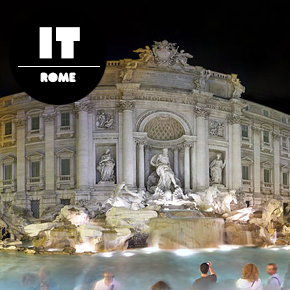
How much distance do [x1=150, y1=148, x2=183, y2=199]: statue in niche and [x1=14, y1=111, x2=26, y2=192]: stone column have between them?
1037cm

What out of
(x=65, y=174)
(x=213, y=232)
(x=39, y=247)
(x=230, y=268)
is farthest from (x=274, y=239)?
(x=65, y=174)

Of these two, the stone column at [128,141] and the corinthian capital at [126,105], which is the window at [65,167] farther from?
the corinthian capital at [126,105]

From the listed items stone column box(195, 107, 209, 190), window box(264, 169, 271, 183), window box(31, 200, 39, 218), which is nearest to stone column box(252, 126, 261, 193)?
window box(264, 169, 271, 183)

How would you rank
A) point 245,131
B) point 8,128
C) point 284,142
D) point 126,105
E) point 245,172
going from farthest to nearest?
point 284,142, point 245,131, point 245,172, point 8,128, point 126,105

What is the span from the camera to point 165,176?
27062mm

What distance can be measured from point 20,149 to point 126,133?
8744 mm

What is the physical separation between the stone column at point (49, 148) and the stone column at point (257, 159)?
657 inches

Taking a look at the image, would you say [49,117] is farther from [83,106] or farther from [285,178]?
[285,178]

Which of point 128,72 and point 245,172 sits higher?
point 128,72

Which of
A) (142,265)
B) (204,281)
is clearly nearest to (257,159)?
(142,265)

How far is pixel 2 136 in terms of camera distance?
3139 cm

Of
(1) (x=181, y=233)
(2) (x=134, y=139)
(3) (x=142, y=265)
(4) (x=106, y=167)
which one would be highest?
(2) (x=134, y=139)

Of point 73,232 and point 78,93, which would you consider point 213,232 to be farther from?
point 78,93

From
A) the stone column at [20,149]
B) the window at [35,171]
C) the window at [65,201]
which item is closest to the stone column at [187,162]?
the window at [65,201]
